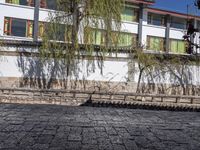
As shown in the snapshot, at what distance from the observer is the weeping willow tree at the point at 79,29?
16344 millimetres

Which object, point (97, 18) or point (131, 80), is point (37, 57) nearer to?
point (97, 18)

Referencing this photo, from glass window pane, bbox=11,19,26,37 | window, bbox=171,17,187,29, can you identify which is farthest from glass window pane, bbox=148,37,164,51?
glass window pane, bbox=11,19,26,37

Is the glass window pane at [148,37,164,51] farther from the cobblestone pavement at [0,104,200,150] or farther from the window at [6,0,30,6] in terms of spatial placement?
the cobblestone pavement at [0,104,200,150]

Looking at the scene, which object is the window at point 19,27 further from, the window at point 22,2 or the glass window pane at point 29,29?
the window at point 22,2

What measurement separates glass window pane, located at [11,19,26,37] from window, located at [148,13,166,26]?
12173 mm

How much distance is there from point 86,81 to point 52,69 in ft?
6.32

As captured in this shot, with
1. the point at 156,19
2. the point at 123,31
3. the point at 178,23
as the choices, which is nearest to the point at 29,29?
the point at 123,31

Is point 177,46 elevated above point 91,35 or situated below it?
above

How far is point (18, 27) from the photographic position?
77.3 ft

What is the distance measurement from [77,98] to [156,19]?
18.9 m

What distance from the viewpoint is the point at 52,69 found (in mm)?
17047

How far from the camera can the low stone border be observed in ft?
45.9

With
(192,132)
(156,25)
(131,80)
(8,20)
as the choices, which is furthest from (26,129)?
(156,25)

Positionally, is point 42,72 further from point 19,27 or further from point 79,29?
point 19,27
